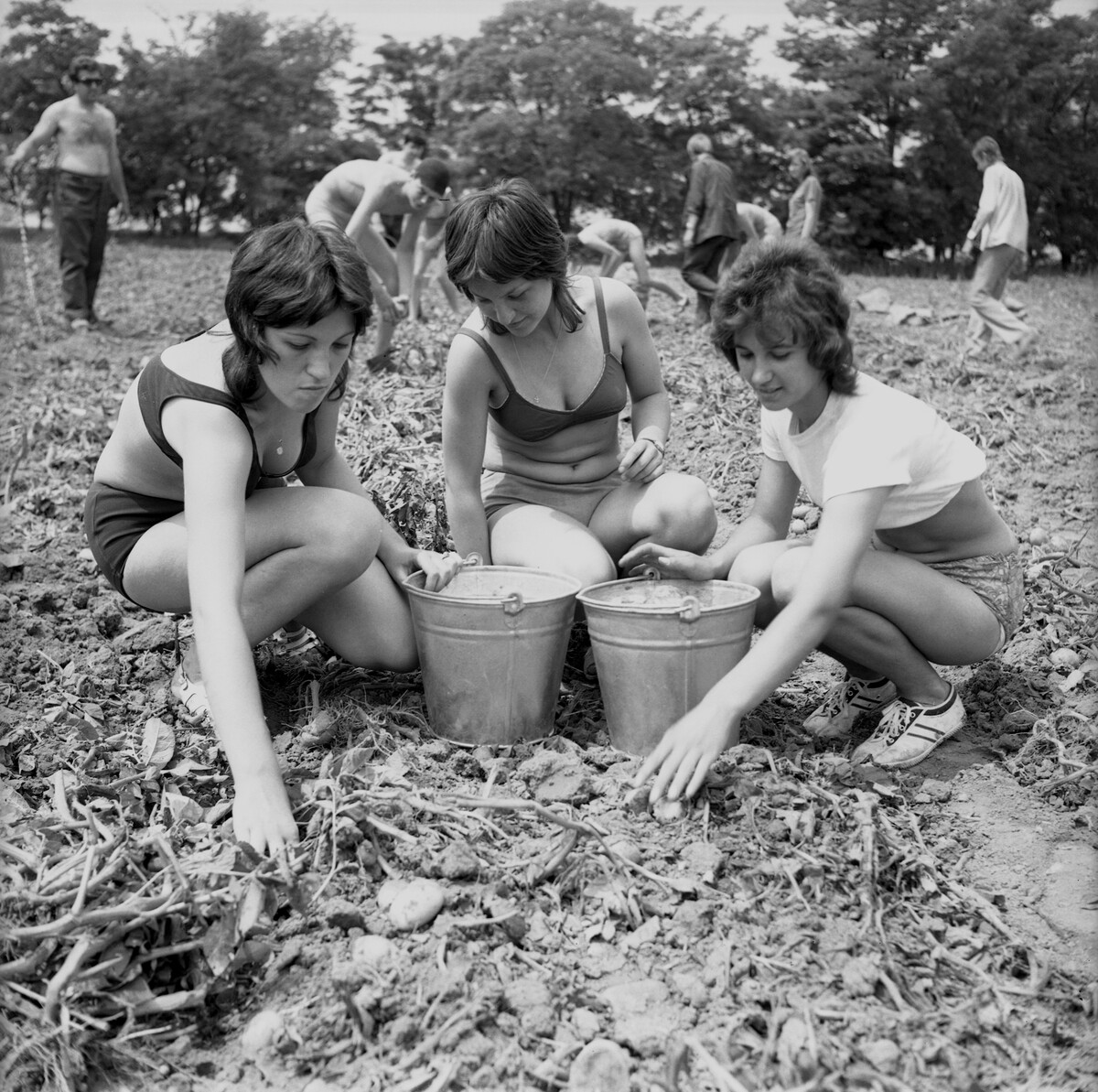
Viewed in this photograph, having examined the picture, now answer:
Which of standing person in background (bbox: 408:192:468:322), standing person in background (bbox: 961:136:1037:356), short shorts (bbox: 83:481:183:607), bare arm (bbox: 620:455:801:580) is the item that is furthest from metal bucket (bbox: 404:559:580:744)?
standing person in background (bbox: 961:136:1037:356)

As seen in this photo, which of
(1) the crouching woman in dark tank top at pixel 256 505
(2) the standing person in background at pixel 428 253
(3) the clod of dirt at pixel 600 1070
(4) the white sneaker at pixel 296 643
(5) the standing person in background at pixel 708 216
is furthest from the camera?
(5) the standing person in background at pixel 708 216

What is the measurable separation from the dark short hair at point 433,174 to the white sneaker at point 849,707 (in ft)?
16.9

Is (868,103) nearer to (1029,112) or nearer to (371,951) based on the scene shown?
(1029,112)

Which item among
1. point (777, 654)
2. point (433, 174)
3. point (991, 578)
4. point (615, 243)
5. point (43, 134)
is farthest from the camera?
point (615, 243)

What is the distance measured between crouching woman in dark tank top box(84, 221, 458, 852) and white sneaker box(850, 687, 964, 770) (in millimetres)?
989

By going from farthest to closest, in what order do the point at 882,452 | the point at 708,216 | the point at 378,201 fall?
the point at 708,216
the point at 378,201
the point at 882,452

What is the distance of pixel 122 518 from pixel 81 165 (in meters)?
5.92

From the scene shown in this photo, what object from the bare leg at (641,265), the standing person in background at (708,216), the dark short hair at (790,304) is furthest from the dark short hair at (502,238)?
the standing person in background at (708,216)

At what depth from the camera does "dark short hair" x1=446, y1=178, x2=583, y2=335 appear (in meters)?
2.58

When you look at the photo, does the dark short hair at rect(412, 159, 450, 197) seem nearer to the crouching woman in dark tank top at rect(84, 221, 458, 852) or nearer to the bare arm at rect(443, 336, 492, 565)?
the bare arm at rect(443, 336, 492, 565)

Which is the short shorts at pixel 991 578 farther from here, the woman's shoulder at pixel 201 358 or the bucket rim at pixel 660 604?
the woman's shoulder at pixel 201 358

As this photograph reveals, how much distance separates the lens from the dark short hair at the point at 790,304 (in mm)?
2312

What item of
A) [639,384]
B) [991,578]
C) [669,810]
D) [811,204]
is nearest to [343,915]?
[669,810]

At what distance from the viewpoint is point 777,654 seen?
7.14 ft
